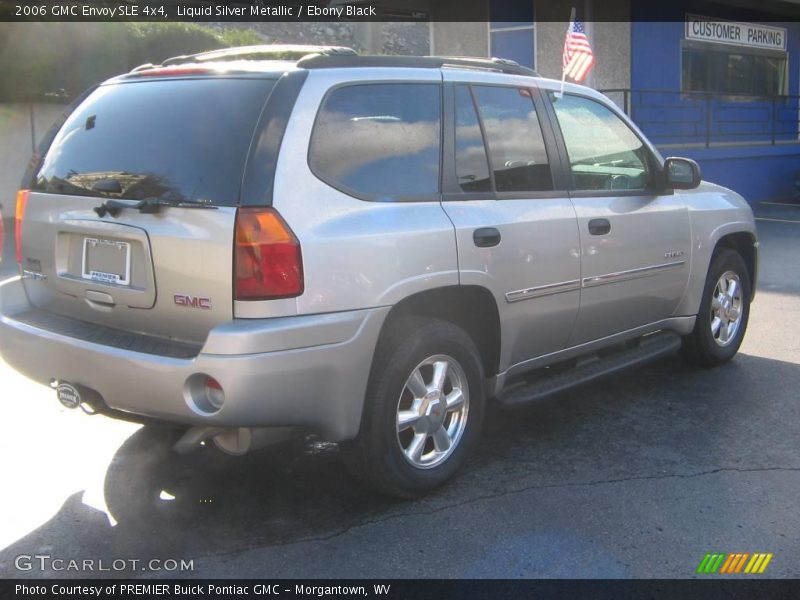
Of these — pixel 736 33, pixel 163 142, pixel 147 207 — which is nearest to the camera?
pixel 147 207

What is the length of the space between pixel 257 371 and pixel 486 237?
1371mm

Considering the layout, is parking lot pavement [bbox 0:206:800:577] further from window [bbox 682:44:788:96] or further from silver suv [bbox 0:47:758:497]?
window [bbox 682:44:788:96]

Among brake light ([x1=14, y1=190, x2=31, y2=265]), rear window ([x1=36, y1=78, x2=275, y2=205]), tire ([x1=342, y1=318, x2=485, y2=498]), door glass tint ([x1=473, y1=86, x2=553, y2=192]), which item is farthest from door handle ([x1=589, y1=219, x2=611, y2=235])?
brake light ([x1=14, y1=190, x2=31, y2=265])

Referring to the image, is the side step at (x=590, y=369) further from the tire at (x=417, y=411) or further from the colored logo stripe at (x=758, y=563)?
the colored logo stripe at (x=758, y=563)

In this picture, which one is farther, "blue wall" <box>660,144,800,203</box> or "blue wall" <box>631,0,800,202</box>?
"blue wall" <box>631,0,800,202</box>

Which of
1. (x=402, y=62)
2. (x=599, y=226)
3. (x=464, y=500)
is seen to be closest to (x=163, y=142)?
(x=402, y=62)

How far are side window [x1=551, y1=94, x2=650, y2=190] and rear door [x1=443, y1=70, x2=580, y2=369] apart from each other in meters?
0.22

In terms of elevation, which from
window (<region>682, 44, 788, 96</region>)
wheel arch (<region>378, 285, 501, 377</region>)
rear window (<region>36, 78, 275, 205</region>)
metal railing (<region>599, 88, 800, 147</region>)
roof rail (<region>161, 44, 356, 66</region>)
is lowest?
wheel arch (<region>378, 285, 501, 377</region>)

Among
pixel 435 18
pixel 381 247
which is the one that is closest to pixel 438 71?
pixel 381 247

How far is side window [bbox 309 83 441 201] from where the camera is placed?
12.3ft

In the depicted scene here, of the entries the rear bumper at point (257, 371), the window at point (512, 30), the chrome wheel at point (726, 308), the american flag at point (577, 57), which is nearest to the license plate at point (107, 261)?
the rear bumper at point (257, 371)

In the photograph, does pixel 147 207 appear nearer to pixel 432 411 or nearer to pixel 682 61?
pixel 432 411

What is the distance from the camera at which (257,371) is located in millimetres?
3389

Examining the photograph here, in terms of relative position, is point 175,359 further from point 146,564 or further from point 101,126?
point 101,126
